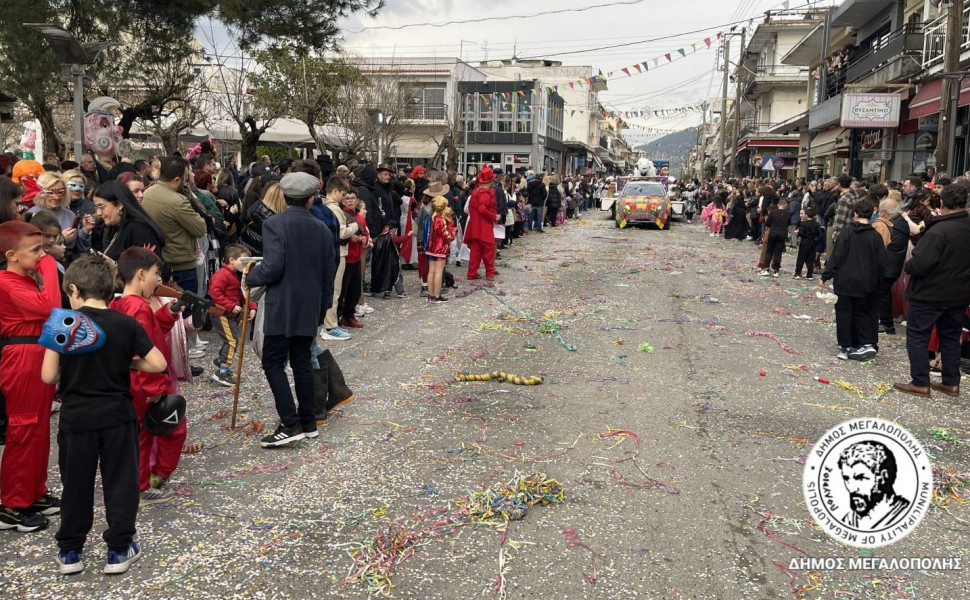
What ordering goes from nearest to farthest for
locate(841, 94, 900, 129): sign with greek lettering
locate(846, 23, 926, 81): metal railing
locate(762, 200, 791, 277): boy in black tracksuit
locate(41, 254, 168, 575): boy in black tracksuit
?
locate(41, 254, 168, 575): boy in black tracksuit, locate(762, 200, 791, 277): boy in black tracksuit, locate(846, 23, 926, 81): metal railing, locate(841, 94, 900, 129): sign with greek lettering

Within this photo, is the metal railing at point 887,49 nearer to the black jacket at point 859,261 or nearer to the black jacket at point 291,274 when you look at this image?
the black jacket at point 859,261

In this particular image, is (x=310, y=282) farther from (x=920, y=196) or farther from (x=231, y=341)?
(x=920, y=196)

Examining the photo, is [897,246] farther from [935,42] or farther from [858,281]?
[935,42]

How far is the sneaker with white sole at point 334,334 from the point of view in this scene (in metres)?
8.73

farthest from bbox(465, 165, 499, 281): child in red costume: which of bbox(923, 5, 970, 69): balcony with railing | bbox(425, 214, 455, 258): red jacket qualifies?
bbox(923, 5, 970, 69): balcony with railing

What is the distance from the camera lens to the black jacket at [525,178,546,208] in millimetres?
23500

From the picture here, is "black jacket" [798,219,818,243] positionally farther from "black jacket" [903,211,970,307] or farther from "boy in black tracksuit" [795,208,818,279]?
"black jacket" [903,211,970,307]

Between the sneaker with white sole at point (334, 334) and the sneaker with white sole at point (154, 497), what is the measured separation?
167 inches

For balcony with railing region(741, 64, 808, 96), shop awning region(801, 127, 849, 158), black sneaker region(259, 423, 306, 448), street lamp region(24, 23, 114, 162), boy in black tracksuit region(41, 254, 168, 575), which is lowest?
black sneaker region(259, 423, 306, 448)

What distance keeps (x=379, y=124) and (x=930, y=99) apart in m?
20.3

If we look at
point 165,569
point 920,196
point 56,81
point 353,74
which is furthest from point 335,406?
point 353,74

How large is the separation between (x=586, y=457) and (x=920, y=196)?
6.24 meters

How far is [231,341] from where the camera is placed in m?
6.89

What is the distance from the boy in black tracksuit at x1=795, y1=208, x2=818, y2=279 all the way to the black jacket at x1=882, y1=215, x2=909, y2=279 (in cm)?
483
